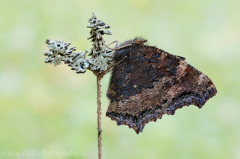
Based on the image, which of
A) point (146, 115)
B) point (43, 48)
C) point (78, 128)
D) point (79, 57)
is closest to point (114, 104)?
point (146, 115)

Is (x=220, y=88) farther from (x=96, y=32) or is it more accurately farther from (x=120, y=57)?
(x=96, y=32)

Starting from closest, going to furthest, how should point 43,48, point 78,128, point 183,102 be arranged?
1. point 183,102
2. point 78,128
3. point 43,48

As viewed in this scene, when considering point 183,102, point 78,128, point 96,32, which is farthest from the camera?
point 78,128

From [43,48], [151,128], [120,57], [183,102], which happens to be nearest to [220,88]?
[151,128]

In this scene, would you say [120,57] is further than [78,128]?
No

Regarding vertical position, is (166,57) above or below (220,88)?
below

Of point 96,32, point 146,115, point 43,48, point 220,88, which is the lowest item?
point 146,115

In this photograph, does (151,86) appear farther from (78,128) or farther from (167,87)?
(78,128)
